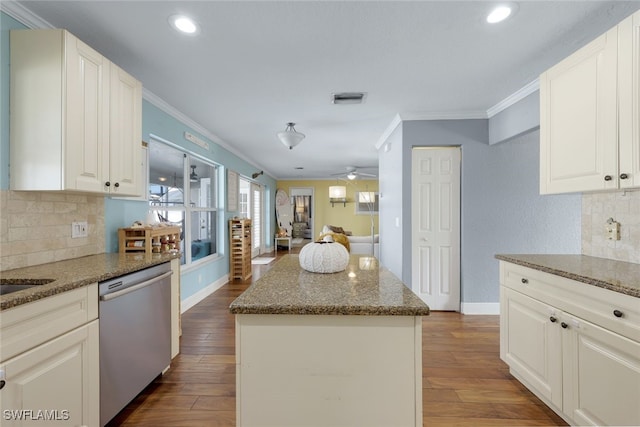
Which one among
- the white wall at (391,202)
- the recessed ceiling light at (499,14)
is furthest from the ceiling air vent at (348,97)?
the recessed ceiling light at (499,14)

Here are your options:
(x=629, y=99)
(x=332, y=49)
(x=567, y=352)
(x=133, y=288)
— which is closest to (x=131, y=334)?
(x=133, y=288)

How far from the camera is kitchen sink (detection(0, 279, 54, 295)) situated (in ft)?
4.52

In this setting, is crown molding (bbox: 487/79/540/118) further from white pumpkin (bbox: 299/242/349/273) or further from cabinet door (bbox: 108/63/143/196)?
cabinet door (bbox: 108/63/143/196)

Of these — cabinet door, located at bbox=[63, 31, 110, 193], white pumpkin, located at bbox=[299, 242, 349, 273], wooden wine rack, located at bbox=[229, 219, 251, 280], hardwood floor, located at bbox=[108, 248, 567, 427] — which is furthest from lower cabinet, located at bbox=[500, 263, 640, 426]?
wooden wine rack, located at bbox=[229, 219, 251, 280]

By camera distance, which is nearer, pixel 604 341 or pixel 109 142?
pixel 604 341

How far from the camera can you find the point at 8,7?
5.23 feet

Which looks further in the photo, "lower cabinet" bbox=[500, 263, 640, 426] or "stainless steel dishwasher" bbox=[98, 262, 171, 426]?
"stainless steel dishwasher" bbox=[98, 262, 171, 426]

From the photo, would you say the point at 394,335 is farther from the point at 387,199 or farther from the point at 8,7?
the point at 387,199

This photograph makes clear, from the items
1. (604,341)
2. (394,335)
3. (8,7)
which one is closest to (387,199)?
(604,341)

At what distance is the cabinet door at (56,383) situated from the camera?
3.62 feet

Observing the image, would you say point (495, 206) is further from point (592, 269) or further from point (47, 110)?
point (47, 110)

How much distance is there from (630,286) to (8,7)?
347cm

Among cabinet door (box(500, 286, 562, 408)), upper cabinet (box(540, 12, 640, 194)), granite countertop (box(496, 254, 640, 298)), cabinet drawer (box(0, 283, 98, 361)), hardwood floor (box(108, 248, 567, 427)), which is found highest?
upper cabinet (box(540, 12, 640, 194))

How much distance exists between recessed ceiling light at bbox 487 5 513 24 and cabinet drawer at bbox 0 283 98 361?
106 inches
